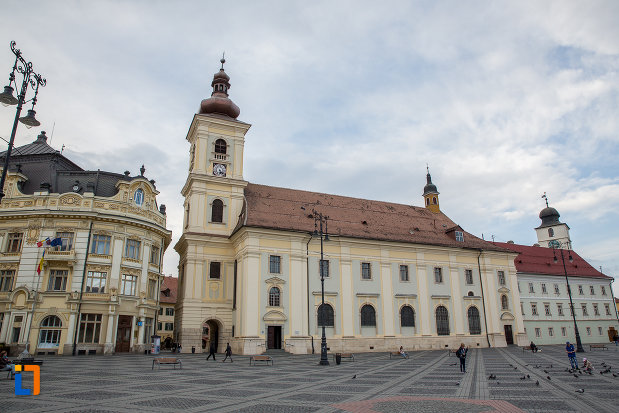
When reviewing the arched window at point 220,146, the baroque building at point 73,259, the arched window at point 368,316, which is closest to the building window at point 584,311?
the arched window at point 368,316

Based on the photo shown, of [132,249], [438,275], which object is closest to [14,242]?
[132,249]

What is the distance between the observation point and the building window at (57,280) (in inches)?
1390

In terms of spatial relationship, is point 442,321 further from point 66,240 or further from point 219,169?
point 66,240

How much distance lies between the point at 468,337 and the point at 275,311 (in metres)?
21.6

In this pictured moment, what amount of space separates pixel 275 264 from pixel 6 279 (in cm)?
2183

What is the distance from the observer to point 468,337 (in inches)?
1790

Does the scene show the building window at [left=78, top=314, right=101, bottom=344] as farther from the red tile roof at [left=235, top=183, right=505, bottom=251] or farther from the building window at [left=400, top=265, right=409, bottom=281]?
the building window at [left=400, top=265, right=409, bottom=281]

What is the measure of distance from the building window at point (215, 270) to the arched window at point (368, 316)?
1413cm

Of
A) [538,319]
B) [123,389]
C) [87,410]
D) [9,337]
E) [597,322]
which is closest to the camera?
[87,410]

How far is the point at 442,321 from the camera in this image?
45.1m

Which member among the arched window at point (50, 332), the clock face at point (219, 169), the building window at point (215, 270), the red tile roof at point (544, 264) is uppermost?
the clock face at point (219, 169)

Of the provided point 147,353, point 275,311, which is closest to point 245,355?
point 275,311

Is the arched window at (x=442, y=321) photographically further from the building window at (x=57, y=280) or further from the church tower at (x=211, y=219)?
the building window at (x=57, y=280)

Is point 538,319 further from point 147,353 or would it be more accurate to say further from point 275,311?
point 147,353
